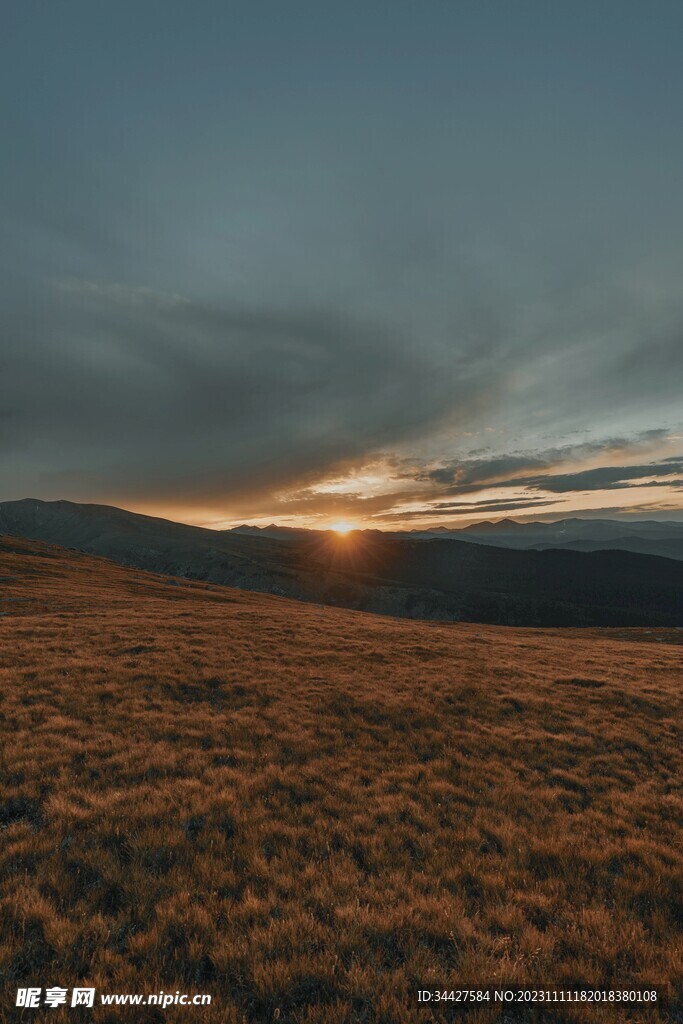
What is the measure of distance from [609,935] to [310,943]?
4184mm

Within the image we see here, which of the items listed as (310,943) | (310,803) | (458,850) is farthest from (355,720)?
(310,943)

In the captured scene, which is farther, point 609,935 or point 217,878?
point 217,878

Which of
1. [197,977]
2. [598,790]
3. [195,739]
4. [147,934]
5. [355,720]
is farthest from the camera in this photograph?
[355,720]

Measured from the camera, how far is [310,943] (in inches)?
202

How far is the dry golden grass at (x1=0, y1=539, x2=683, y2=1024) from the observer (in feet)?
15.6

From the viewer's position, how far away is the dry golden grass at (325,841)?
4.75m

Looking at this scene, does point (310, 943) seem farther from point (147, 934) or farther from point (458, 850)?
point (458, 850)

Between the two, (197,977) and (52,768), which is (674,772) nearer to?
(197,977)

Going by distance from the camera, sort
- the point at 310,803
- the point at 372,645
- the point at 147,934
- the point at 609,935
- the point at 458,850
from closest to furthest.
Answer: the point at 147,934, the point at 609,935, the point at 458,850, the point at 310,803, the point at 372,645

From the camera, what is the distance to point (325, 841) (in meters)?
7.21

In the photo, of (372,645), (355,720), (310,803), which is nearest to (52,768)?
(310,803)

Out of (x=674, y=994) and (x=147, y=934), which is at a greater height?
(x=147, y=934)

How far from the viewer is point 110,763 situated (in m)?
9.38

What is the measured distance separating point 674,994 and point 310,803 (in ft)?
19.7
